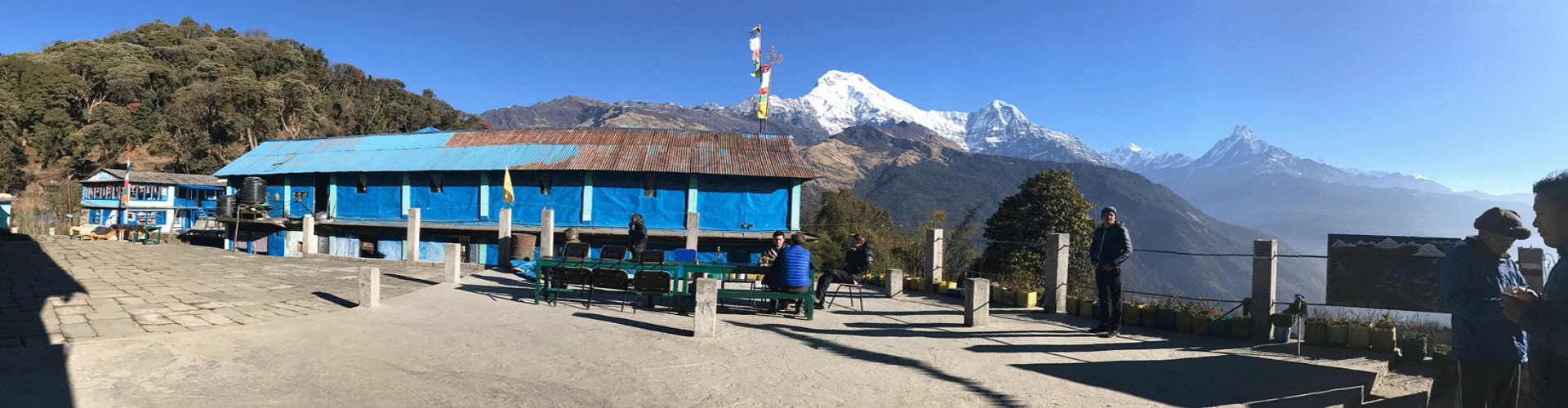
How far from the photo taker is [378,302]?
8.51 metres

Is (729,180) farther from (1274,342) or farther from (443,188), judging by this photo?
(1274,342)

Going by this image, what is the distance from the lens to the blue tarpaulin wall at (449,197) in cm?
2370

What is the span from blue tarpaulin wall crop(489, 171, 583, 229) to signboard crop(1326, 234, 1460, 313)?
20.8m

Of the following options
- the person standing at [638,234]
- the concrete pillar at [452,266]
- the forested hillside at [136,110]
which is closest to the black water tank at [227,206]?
the concrete pillar at [452,266]

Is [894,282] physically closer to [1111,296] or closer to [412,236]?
[1111,296]

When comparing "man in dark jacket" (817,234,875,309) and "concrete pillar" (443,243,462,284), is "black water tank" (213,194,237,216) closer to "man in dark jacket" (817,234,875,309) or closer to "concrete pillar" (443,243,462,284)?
"concrete pillar" (443,243,462,284)

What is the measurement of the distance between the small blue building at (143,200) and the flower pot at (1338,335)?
55762 mm

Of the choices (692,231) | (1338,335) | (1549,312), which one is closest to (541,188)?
(692,231)

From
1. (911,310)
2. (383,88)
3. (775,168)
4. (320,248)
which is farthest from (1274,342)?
(383,88)

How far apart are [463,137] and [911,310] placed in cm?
2303

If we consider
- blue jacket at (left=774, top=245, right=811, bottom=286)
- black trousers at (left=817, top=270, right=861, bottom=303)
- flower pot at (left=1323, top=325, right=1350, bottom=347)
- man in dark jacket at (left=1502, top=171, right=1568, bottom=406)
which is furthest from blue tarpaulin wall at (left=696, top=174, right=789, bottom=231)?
man in dark jacket at (left=1502, top=171, right=1568, bottom=406)

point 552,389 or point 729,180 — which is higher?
point 729,180

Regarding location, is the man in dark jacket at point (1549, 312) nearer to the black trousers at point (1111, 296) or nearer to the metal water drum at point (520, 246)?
the black trousers at point (1111, 296)

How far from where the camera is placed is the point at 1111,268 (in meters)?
7.14
